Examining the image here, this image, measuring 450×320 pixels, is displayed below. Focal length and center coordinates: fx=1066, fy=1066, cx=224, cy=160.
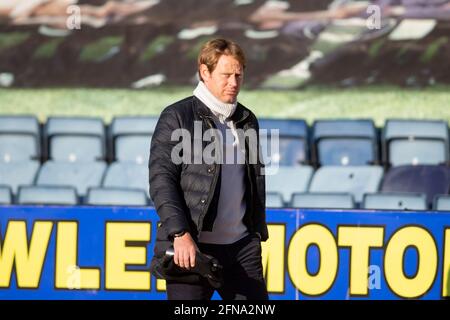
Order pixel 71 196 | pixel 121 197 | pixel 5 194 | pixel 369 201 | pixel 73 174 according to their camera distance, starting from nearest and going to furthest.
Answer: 1. pixel 369 201
2. pixel 121 197
3. pixel 71 196
4. pixel 5 194
5. pixel 73 174

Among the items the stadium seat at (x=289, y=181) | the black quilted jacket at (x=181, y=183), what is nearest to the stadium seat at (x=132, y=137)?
the stadium seat at (x=289, y=181)

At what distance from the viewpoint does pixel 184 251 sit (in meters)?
4.41

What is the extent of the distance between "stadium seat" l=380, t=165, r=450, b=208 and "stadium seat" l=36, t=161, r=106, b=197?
264cm

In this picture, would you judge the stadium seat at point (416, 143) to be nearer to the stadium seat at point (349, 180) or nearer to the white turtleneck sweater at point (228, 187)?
the stadium seat at point (349, 180)

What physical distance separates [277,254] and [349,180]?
2397 millimetres

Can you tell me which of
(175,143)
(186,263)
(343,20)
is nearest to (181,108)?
(175,143)

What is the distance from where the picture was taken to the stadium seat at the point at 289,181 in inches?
378

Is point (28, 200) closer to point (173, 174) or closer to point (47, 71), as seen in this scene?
point (47, 71)

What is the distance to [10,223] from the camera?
7430mm

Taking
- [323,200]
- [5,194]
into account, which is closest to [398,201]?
[323,200]

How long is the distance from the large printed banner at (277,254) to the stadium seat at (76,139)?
11.1 ft

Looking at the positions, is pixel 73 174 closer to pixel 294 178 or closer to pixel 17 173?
pixel 17 173

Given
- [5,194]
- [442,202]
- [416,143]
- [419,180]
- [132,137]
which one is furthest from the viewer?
[132,137]

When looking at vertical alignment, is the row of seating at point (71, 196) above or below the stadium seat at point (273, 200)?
above
